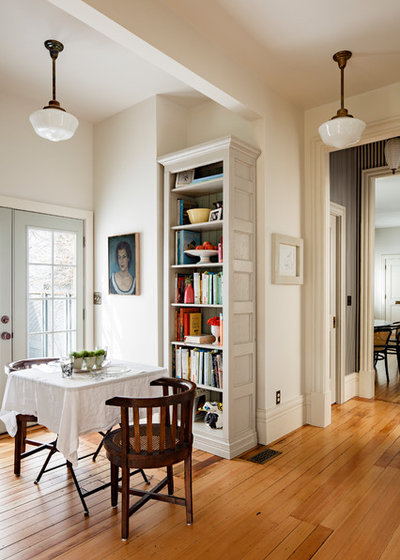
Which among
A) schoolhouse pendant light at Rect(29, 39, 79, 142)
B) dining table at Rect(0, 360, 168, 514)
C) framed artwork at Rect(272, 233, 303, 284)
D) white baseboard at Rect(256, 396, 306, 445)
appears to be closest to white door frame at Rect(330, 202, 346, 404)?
white baseboard at Rect(256, 396, 306, 445)

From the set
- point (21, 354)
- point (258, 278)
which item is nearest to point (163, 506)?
point (258, 278)

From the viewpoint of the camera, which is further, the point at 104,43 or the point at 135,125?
the point at 135,125

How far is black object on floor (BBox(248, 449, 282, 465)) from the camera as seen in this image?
318 cm

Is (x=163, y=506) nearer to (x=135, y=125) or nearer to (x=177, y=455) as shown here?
(x=177, y=455)

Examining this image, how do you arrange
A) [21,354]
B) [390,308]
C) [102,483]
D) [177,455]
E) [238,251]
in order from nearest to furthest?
[177,455]
[102,483]
[238,251]
[21,354]
[390,308]

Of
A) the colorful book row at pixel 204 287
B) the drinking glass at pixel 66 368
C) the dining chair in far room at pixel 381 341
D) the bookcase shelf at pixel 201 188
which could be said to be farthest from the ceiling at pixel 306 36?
the dining chair in far room at pixel 381 341

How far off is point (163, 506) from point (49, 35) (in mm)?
3239

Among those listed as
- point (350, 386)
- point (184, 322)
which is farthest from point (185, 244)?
point (350, 386)

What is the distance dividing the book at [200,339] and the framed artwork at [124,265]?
74 cm

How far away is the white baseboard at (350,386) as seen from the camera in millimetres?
4895

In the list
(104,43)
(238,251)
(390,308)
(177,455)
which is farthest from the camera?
(390,308)

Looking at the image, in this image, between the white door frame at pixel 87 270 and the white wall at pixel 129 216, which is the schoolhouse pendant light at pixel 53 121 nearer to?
the white wall at pixel 129 216

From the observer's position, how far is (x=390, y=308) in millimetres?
11656

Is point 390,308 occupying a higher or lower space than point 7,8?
lower
